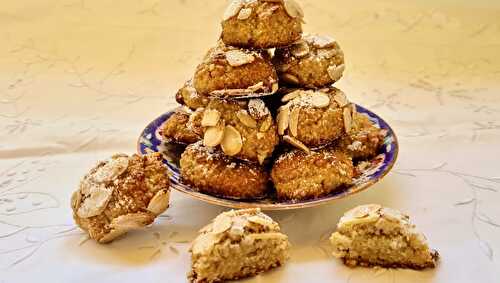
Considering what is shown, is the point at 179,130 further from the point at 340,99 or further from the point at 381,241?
the point at 381,241

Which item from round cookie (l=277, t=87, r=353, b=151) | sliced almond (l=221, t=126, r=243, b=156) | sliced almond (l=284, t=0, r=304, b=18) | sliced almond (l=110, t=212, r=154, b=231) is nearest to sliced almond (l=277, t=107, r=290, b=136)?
round cookie (l=277, t=87, r=353, b=151)

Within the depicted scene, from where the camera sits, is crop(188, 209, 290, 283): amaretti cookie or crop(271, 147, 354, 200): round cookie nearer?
crop(188, 209, 290, 283): amaretti cookie

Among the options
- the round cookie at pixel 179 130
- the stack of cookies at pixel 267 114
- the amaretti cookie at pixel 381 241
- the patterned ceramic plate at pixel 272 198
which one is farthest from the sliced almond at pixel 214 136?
the amaretti cookie at pixel 381 241

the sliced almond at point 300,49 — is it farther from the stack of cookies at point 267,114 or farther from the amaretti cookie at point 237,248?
the amaretti cookie at point 237,248

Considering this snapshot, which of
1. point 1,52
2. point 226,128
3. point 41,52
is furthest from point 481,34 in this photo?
point 1,52

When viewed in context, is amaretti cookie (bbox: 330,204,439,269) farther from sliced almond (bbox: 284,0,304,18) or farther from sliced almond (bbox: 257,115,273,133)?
sliced almond (bbox: 284,0,304,18)

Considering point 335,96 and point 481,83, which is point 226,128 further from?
point 481,83
